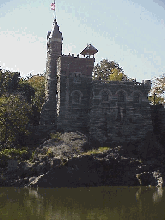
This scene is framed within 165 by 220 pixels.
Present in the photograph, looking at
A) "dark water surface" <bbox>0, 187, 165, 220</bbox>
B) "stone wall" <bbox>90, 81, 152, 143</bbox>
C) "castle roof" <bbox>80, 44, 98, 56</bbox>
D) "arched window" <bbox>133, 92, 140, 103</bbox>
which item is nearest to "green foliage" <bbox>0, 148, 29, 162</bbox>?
"dark water surface" <bbox>0, 187, 165, 220</bbox>

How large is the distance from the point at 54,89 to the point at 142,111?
11.2 m

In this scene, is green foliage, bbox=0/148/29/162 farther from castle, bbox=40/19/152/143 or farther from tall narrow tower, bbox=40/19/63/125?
tall narrow tower, bbox=40/19/63/125

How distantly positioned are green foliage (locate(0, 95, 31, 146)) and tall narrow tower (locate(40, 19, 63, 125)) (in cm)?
347

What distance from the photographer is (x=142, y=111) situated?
4178 cm

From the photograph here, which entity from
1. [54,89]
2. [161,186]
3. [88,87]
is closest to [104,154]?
[161,186]

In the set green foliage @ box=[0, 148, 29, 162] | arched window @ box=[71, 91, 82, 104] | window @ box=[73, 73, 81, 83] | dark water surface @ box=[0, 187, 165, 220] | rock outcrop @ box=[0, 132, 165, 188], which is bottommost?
dark water surface @ box=[0, 187, 165, 220]

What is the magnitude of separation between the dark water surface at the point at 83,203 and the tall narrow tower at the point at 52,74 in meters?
13.1

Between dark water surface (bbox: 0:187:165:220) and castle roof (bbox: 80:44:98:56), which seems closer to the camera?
dark water surface (bbox: 0:187:165:220)

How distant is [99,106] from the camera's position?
40750mm

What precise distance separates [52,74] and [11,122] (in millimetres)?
8696

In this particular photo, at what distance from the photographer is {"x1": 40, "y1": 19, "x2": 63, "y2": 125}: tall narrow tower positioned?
4366 centimetres

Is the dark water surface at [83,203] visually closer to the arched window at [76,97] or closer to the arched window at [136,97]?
the arched window at [76,97]

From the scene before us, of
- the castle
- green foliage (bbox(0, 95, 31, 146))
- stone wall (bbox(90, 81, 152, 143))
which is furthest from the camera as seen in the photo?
the castle

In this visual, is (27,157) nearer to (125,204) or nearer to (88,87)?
(88,87)
